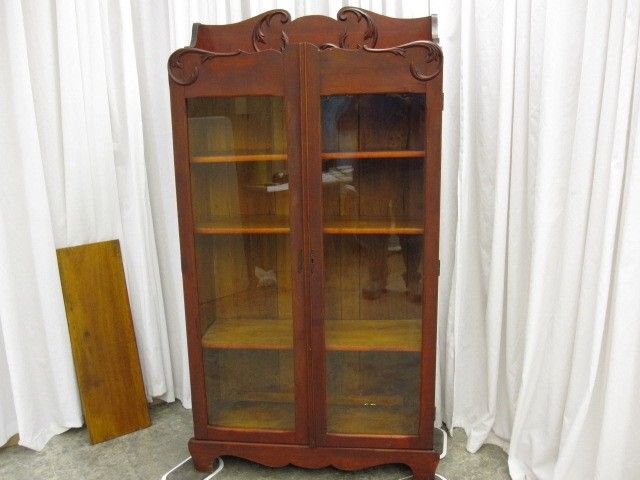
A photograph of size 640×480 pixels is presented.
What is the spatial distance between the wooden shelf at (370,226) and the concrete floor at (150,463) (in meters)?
0.90

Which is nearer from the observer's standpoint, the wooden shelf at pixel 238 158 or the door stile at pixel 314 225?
the door stile at pixel 314 225

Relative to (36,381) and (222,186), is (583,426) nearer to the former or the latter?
(222,186)

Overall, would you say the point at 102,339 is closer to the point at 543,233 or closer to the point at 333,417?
the point at 333,417

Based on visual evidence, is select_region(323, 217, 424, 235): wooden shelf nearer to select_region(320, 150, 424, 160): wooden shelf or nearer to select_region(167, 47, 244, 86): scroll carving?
select_region(320, 150, 424, 160): wooden shelf

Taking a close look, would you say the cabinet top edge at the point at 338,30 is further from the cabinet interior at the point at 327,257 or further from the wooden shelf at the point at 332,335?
the wooden shelf at the point at 332,335

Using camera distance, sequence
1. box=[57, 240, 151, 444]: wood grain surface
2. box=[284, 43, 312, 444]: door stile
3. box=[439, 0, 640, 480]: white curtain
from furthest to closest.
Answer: box=[57, 240, 151, 444]: wood grain surface
box=[284, 43, 312, 444]: door stile
box=[439, 0, 640, 480]: white curtain

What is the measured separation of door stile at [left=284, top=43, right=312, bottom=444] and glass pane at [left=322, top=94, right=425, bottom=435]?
0.08 metres

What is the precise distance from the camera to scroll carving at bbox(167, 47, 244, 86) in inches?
63.6

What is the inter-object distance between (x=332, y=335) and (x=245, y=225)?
1.62 ft

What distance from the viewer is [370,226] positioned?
177cm

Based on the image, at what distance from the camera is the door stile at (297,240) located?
1.61 m

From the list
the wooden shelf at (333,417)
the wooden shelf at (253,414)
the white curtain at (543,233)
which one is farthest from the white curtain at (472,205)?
the wooden shelf at (253,414)

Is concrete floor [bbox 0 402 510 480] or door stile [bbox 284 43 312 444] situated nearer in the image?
door stile [bbox 284 43 312 444]

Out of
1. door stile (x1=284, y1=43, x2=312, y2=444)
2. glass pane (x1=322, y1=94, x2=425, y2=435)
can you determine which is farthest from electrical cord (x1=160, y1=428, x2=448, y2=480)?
door stile (x1=284, y1=43, x2=312, y2=444)
